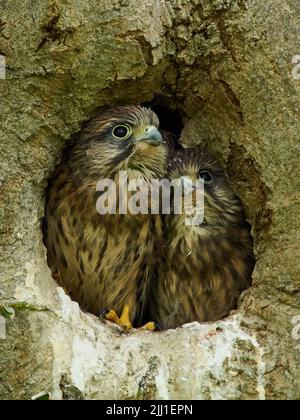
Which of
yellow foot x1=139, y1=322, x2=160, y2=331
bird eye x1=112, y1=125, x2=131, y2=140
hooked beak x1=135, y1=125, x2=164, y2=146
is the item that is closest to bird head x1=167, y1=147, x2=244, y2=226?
hooked beak x1=135, y1=125, x2=164, y2=146

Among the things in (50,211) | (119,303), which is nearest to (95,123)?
(50,211)

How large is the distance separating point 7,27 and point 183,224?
1797 mm

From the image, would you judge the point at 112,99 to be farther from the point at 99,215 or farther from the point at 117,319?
the point at 117,319

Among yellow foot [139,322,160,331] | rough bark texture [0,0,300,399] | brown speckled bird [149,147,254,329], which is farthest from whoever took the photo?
brown speckled bird [149,147,254,329]

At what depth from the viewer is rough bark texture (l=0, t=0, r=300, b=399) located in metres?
5.11

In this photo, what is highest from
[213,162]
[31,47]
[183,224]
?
[31,47]

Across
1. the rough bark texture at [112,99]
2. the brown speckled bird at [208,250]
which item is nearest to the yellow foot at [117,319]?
the rough bark texture at [112,99]

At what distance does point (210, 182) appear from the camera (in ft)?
20.5

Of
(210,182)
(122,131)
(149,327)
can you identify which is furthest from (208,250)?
(122,131)

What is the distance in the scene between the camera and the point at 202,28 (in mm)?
5664

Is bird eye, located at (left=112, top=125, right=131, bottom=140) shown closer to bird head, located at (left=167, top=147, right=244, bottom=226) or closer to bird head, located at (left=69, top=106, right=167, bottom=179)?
bird head, located at (left=69, top=106, right=167, bottom=179)

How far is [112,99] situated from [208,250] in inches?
49.3

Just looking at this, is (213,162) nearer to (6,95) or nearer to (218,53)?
(218,53)

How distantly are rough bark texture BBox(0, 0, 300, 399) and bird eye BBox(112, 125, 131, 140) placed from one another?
244 mm
